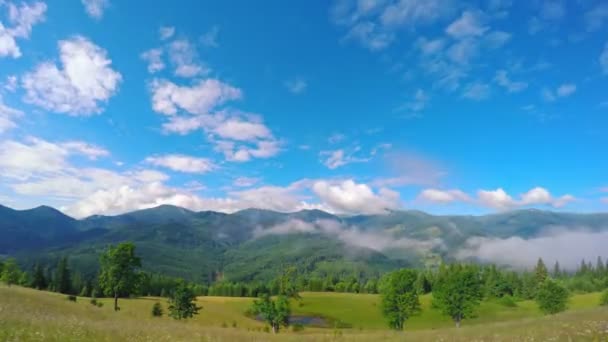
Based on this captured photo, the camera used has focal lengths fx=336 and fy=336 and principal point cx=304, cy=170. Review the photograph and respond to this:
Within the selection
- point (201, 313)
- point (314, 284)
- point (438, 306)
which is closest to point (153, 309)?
point (201, 313)

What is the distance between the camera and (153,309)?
2773 inches

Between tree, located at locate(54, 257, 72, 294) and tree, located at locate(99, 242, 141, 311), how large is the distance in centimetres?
7199

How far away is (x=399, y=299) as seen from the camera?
6341 cm

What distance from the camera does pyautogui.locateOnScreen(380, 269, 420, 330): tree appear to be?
2485 inches

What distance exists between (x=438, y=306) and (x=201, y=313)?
2229 inches

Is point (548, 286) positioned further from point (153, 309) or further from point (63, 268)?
point (63, 268)

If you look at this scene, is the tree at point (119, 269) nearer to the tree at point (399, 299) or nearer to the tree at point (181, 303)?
the tree at point (181, 303)

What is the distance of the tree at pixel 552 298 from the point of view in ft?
255

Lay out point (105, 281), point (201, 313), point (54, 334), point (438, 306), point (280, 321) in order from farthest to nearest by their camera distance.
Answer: point (201, 313)
point (280, 321)
point (438, 306)
point (105, 281)
point (54, 334)

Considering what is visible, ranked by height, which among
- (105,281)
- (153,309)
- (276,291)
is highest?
(105,281)

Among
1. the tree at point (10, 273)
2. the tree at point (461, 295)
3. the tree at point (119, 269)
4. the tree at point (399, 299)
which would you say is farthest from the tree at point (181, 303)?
the tree at point (10, 273)

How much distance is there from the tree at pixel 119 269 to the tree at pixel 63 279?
72.0 m

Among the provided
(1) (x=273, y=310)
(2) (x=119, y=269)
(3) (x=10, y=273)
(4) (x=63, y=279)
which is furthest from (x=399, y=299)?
(4) (x=63, y=279)

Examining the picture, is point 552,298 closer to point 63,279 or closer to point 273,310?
point 273,310
